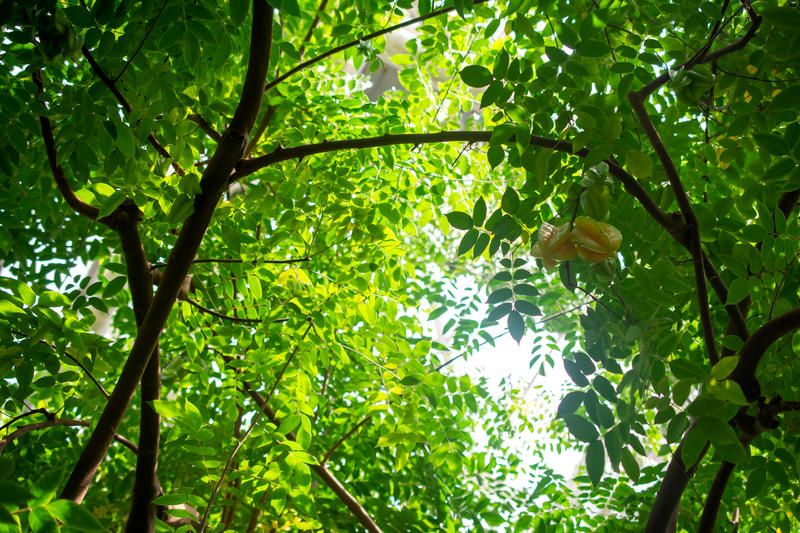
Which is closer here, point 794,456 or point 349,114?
point 794,456

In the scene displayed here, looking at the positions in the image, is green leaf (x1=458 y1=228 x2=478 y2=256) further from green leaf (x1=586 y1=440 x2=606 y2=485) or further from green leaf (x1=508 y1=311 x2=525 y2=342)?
green leaf (x1=586 y1=440 x2=606 y2=485)

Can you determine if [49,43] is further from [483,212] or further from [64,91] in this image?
[483,212]

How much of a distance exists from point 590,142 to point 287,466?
0.70 m

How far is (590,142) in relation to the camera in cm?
84

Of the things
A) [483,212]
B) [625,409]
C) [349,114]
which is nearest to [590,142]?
[483,212]

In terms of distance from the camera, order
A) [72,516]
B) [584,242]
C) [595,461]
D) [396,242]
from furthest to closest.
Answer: [396,242] < [584,242] < [595,461] < [72,516]

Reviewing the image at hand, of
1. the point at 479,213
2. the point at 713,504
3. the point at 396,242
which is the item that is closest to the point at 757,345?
the point at 713,504

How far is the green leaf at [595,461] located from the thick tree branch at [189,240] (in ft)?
2.00

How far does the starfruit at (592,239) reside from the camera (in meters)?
0.84

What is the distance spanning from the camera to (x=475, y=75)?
891 millimetres

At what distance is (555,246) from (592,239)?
0.05m

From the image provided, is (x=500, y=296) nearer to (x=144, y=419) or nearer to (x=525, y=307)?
(x=525, y=307)

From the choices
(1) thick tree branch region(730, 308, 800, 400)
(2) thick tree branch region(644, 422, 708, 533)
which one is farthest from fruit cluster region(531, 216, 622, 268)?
(2) thick tree branch region(644, 422, 708, 533)

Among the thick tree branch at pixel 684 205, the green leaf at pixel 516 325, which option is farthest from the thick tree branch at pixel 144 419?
the thick tree branch at pixel 684 205
